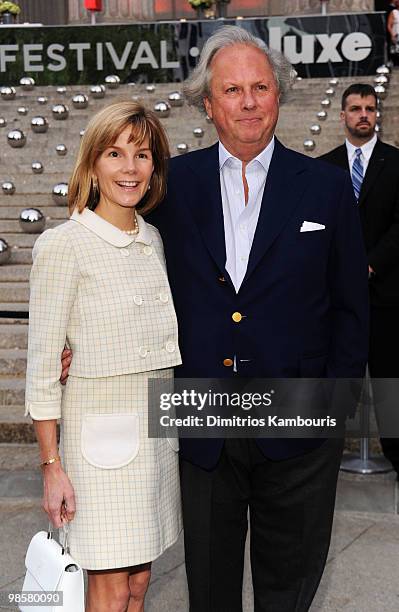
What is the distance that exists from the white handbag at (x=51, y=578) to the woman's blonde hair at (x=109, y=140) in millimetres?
974

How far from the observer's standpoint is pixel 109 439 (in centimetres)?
268

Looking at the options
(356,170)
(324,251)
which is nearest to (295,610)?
(324,251)

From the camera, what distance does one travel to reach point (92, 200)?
109 inches

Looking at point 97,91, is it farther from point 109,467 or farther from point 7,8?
point 109,467

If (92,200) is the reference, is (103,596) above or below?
below

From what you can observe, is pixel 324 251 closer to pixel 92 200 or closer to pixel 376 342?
pixel 92 200

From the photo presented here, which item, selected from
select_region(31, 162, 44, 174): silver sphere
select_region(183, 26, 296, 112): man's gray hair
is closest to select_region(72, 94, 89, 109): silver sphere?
select_region(31, 162, 44, 174): silver sphere

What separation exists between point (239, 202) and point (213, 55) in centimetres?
45

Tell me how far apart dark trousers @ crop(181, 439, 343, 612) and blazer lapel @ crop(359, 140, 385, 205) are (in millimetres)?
2689

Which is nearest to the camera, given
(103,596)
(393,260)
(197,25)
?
(103,596)

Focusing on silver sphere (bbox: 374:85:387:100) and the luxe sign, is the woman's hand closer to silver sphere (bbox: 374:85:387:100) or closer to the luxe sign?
silver sphere (bbox: 374:85:387:100)

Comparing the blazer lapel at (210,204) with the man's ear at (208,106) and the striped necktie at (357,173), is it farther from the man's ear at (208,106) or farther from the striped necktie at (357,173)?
the striped necktie at (357,173)

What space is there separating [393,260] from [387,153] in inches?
26.1

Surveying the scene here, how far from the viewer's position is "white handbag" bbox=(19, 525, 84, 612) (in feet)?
8.07
